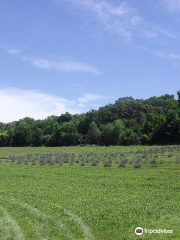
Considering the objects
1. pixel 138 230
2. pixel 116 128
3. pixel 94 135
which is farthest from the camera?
pixel 94 135

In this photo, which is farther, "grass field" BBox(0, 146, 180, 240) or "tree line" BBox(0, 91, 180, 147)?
"tree line" BBox(0, 91, 180, 147)

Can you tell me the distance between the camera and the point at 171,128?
76250 millimetres

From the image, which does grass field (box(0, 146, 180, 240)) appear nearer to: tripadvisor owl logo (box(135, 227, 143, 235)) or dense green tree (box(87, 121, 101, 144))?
tripadvisor owl logo (box(135, 227, 143, 235))

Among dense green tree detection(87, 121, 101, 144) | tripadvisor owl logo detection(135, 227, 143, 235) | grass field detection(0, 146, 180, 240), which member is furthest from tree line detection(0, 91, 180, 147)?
tripadvisor owl logo detection(135, 227, 143, 235)

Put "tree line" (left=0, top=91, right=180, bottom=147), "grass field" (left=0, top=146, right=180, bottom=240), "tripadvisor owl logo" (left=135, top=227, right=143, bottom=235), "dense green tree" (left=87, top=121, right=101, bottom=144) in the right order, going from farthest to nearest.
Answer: "dense green tree" (left=87, top=121, right=101, bottom=144) < "tree line" (left=0, top=91, right=180, bottom=147) < "grass field" (left=0, top=146, right=180, bottom=240) < "tripadvisor owl logo" (left=135, top=227, right=143, bottom=235)

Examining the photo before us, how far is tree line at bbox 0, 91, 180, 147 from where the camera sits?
78.3 metres

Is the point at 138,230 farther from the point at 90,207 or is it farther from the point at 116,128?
the point at 116,128

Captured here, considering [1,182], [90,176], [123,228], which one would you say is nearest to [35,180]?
[1,182]

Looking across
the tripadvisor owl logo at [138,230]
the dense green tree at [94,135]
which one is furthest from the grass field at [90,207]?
the dense green tree at [94,135]

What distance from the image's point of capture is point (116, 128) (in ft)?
289

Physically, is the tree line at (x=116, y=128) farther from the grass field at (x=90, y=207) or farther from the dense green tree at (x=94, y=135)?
the grass field at (x=90, y=207)

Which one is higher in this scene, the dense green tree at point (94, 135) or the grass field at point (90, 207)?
the dense green tree at point (94, 135)

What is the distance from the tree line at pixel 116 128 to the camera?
78.3 meters

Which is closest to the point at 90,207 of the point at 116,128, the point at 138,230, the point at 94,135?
the point at 138,230
